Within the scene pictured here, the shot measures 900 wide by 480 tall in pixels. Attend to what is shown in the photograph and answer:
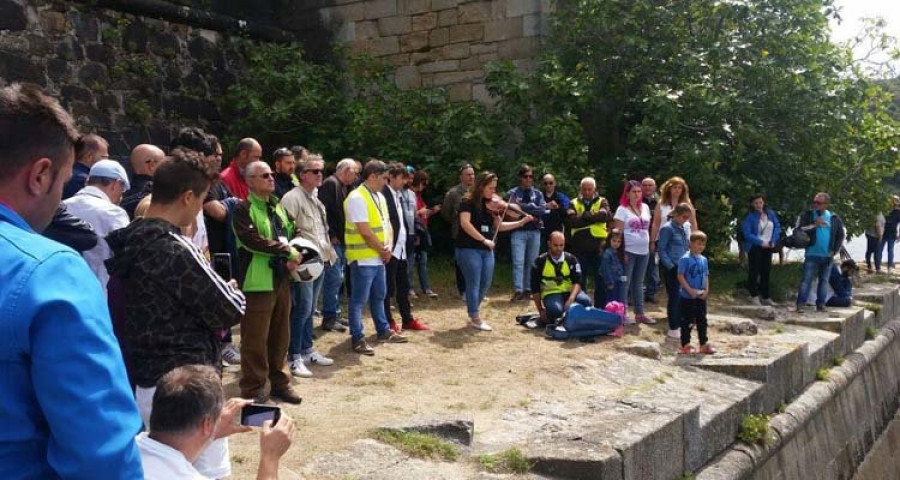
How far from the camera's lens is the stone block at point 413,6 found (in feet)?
43.5

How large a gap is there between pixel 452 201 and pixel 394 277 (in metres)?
1.77

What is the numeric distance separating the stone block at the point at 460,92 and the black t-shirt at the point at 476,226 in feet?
16.0

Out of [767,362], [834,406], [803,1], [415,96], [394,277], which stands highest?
[803,1]

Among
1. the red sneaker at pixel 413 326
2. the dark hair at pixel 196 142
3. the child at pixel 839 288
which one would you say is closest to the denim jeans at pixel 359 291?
the red sneaker at pixel 413 326

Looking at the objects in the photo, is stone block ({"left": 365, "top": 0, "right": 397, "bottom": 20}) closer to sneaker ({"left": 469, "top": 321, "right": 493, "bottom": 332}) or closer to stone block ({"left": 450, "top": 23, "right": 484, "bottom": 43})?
stone block ({"left": 450, "top": 23, "right": 484, "bottom": 43})

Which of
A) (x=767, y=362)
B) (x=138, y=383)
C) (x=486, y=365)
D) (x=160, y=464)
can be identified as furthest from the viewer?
(x=767, y=362)

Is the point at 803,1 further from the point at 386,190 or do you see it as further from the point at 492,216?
the point at 386,190

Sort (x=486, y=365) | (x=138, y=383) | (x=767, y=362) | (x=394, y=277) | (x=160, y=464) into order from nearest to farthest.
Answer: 1. (x=160, y=464)
2. (x=138, y=383)
3. (x=486, y=365)
4. (x=767, y=362)
5. (x=394, y=277)

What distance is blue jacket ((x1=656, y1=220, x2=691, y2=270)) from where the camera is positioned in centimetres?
882

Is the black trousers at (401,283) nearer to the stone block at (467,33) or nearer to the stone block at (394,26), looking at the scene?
the stone block at (467,33)

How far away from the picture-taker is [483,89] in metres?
12.8

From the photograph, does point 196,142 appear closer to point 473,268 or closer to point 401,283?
point 401,283

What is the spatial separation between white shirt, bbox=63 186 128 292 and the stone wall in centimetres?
874

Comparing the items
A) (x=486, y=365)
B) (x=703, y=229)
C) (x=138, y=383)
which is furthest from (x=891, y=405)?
(x=138, y=383)
